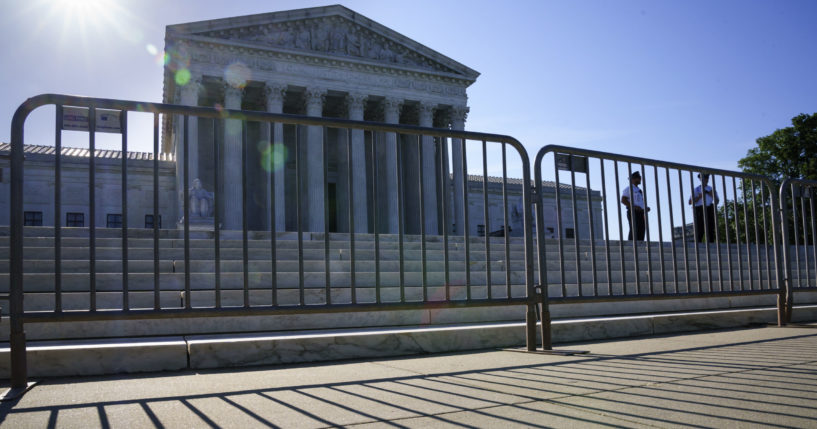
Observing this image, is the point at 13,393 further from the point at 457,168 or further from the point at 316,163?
the point at 457,168

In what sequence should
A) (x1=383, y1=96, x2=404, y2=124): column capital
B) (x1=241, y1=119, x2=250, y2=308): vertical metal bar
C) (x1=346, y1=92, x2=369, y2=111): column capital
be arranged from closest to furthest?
(x1=241, y1=119, x2=250, y2=308): vertical metal bar, (x1=346, y1=92, x2=369, y2=111): column capital, (x1=383, y1=96, x2=404, y2=124): column capital

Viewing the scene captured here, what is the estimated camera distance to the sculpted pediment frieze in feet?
110

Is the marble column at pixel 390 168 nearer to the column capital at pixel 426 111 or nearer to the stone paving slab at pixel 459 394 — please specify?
the column capital at pixel 426 111

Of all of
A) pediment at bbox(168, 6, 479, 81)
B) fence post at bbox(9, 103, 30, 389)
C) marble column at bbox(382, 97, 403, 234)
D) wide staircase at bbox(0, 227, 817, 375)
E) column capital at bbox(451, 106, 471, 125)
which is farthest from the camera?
column capital at bbox(451, 106, 471, 125)

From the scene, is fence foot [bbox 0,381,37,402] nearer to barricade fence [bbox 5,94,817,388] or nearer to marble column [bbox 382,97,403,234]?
barricade fence [bbox 5,94,817,388]

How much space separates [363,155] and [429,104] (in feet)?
22.2

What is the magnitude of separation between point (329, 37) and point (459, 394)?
34.9 m

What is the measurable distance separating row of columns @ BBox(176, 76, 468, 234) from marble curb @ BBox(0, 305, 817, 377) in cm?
2249

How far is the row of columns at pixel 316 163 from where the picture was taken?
99.6 feet

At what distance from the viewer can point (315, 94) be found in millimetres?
34625

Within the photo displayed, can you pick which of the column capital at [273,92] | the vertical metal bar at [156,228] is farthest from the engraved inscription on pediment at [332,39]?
the vertical metal bar at [156,228]

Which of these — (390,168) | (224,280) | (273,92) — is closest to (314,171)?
(390,168)

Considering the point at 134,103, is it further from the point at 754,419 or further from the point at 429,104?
the point at 429,104

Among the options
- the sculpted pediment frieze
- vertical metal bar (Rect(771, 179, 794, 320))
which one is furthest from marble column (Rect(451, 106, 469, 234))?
vertical metal bar (Rect(771, 179, 794, 320))
